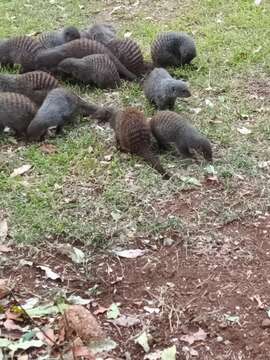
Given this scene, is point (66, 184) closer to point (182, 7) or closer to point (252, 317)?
point (252, 317)

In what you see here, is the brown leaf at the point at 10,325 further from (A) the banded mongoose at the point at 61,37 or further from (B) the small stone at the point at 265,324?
(A) the banded mongoose at the point at 61,37

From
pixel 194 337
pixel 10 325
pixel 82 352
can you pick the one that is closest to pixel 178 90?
pixel 194 337

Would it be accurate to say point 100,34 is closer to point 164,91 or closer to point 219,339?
point 164,91

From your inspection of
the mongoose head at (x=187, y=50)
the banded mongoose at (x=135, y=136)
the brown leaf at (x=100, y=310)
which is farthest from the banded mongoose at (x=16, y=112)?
the brown leaf at (x=100, y=310)

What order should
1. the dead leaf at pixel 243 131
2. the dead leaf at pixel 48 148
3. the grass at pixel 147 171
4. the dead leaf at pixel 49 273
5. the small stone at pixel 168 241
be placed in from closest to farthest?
the dead leaf at pixel 49 273 < the small stone at pixel 168 241 < the grass at pixel 147 171 < the dead leaf at pixel 48 148 < the dead leaf at pixel 243 131

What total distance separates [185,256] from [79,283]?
0.63 m

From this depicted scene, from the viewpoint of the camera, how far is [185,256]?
368 centimetres

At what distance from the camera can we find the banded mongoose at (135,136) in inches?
177

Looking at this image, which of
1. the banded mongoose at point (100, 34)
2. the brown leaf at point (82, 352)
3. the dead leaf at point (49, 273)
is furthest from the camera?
the banded mongoose at point (100, 34)

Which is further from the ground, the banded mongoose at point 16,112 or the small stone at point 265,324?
Answer: the banded mongoose at point 16,112

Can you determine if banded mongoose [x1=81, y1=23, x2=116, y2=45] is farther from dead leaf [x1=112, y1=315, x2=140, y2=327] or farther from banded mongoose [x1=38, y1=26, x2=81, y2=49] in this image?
dead leaf [x1=112, y1=315, x2=140, y2=327]

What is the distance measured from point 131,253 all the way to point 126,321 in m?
0.55

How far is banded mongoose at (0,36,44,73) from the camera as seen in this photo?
570cm

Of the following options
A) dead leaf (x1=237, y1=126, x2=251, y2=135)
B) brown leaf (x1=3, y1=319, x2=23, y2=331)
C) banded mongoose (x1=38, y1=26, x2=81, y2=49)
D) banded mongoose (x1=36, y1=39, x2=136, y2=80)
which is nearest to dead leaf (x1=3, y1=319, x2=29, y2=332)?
brown leaf (x1=3, y1=319, x2=23, y2=331)
